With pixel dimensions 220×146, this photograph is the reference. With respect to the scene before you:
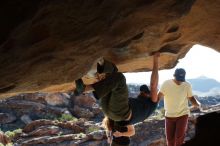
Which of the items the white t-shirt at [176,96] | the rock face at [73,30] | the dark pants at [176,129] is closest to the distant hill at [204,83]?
the dark pants at [176,129]

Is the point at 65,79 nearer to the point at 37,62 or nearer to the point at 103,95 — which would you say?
the point at 103,95

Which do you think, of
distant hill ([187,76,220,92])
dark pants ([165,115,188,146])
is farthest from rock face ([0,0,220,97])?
distant hill ([187,76,220,92])

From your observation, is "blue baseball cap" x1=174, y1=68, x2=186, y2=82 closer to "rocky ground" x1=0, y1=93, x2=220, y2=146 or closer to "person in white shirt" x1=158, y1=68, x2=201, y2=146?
"person in white shirt" x1=158, y1=68, x2=201, y2=146

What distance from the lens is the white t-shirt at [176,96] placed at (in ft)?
38.8

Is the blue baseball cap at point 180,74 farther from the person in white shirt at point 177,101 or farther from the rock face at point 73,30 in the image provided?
the rock face at point 73,30

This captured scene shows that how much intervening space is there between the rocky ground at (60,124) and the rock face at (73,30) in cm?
1685

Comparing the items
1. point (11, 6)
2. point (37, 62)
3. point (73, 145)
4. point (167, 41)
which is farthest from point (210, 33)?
point (73, 145)

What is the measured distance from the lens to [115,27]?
7.65m

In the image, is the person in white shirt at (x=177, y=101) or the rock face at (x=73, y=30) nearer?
the rock face at (x=73, y=30)

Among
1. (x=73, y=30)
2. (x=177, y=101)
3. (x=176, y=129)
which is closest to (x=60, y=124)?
(x=176, y=129)

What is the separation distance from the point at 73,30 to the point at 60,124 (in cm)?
2504

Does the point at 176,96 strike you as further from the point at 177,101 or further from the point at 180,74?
the point at 180,74

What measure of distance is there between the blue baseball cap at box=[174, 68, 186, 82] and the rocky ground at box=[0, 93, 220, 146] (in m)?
14.5

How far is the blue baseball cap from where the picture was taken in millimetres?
11754
